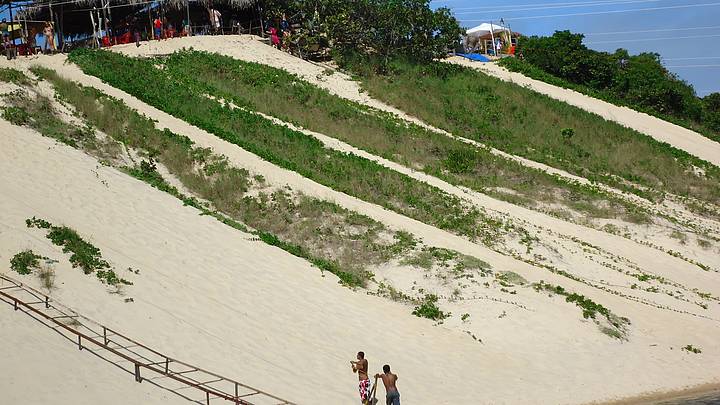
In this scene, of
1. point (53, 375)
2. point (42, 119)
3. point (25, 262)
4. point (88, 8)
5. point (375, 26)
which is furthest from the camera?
point (375, 26)

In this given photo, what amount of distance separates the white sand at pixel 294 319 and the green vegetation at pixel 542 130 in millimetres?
14490

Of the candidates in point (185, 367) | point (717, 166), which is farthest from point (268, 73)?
point (185, 367)

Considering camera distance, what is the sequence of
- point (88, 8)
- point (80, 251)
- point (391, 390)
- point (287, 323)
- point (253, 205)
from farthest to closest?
point (88, 8)
point (253, 205)
point (287, 323)
point (80, 251)
point (391, 390)

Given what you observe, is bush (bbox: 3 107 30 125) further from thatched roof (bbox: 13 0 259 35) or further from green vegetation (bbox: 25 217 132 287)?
thatched roof (bbox: 13 0 259 35)

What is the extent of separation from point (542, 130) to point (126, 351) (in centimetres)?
2890

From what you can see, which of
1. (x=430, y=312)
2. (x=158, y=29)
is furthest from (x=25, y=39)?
(x=430, y=312)

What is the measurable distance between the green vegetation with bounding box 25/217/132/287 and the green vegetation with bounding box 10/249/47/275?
783 millimetres

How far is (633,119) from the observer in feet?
153

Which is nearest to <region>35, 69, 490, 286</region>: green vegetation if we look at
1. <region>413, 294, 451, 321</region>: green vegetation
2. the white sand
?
the white sand

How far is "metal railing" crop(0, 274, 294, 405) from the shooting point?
15.0 meters

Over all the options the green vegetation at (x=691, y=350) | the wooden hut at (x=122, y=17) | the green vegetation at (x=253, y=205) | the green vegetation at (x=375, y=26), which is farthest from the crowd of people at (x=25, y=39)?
the green vegetation at (x=691, y=350)

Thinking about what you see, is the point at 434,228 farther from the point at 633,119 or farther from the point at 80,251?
the point at 633,119

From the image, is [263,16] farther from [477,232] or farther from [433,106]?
[477,232]

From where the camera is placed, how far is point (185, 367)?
16078 mm
